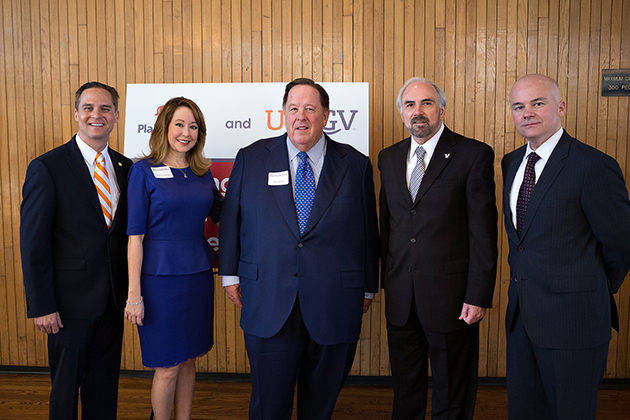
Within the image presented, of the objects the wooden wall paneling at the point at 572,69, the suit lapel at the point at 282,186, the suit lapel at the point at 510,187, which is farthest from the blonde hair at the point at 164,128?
the wooden wall paneling at the point at 572,69

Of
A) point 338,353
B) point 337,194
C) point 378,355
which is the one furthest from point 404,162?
point 378,355

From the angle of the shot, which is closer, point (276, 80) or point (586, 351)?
point (586, 351)

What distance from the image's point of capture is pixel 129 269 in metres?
2.23

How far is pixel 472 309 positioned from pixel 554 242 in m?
0.52

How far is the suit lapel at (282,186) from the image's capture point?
6.83 feet

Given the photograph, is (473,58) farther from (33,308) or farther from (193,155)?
(33,308)

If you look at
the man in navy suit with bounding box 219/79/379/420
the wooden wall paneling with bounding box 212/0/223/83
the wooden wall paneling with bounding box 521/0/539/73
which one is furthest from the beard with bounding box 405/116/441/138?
the wooden wall paneling with bounding box 212/0/223/83

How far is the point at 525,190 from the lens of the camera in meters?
2.07

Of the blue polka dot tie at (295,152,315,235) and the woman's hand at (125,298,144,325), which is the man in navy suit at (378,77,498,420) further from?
the woman's hand at (125,298,144,325)

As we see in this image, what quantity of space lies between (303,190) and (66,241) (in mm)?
1321

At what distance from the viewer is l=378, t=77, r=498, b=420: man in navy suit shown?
6.96 ft

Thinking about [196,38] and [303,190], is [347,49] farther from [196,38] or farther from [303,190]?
[303,190]

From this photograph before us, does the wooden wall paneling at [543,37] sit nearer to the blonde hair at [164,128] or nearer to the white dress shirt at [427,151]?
the white dress shirt at [427,151]

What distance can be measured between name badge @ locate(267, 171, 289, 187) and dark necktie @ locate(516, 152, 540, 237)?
47.8 inches
